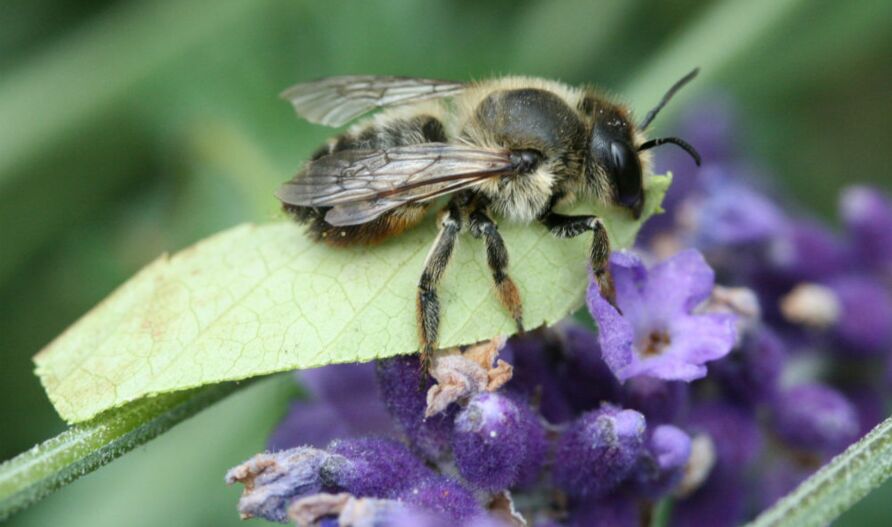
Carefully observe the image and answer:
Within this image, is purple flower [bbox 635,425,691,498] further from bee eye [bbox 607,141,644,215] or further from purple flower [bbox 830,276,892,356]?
purple flower [bbox 830,276,892,356]

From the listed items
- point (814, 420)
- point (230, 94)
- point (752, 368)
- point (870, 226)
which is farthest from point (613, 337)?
point (230, 94)

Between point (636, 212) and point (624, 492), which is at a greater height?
point (636, 212)

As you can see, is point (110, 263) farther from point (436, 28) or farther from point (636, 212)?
point (636, 212)

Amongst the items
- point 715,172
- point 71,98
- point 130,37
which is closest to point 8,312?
point 71,98

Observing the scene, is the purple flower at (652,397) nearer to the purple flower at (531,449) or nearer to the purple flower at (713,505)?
the purple flower at (531,449)

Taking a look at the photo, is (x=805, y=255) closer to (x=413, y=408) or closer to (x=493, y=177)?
(x=493, y=177)

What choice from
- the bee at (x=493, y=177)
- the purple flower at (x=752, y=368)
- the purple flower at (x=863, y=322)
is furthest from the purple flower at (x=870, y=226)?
the bee at (x=493, y=177)

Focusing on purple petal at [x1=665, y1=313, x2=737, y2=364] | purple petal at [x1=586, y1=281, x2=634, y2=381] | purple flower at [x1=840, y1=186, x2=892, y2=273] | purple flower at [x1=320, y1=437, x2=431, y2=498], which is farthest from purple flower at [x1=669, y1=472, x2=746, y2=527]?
purple flower at [x1=840, y1=186, x2=892, y2=273]
